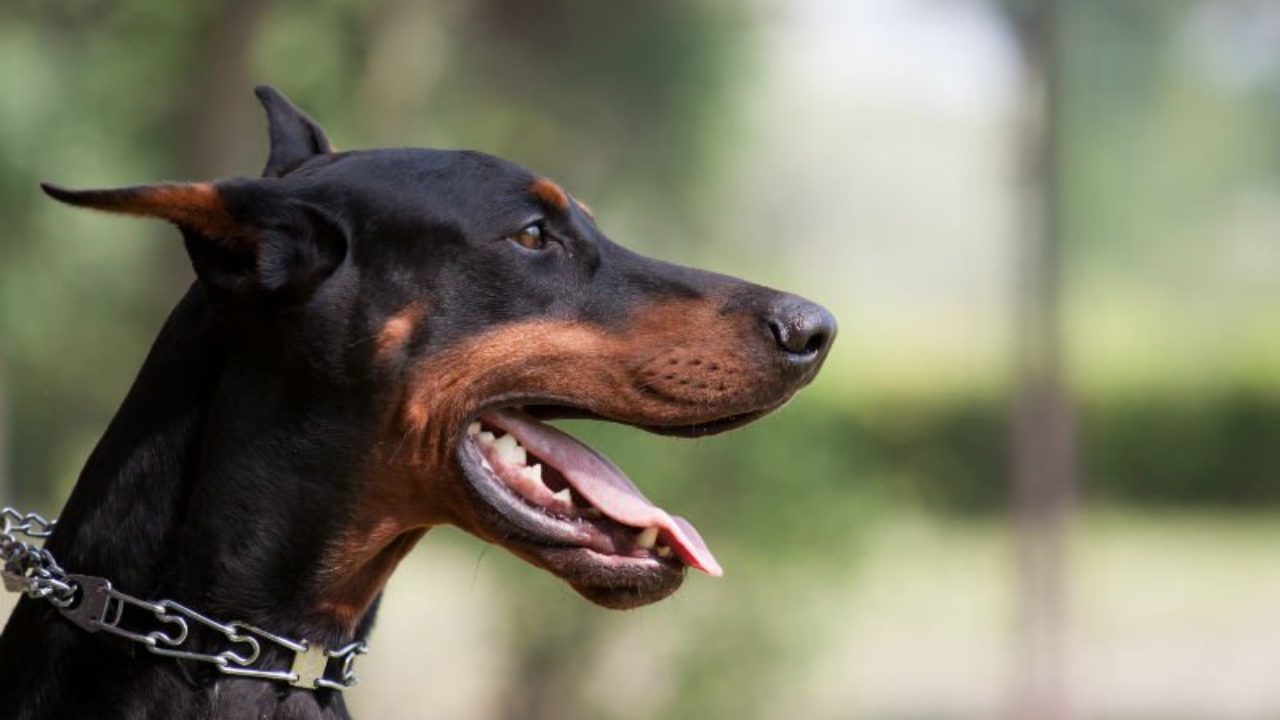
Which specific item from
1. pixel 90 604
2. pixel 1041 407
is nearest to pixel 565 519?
pixel 90 604

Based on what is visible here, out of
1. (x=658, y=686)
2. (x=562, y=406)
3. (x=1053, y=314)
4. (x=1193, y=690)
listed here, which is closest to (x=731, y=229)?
(x=1053, y=314)

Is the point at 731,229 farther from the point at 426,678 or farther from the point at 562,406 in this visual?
the point at 562,406

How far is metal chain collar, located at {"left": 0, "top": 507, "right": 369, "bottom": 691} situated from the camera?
2.97m

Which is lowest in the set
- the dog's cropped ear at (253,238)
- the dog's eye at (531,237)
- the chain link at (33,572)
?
the chain link at (33,572)

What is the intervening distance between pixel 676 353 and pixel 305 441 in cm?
62

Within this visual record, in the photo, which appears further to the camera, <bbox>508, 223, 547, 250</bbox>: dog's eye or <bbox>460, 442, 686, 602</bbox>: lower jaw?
<bbox>508, 223, 547, 250</bbox>: dog's eye

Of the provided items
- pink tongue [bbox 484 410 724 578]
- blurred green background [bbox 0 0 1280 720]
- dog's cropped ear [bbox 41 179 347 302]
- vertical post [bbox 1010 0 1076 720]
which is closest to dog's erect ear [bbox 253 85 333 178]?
dog's cropped ear [bbox 41 179 347 302]

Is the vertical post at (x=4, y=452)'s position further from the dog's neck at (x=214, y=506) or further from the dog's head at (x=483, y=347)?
the dog's head at (x=483, y=347)

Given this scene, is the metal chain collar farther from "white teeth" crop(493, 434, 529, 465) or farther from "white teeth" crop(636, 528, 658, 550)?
"white teeth" crop(636, 528, 658, 550)

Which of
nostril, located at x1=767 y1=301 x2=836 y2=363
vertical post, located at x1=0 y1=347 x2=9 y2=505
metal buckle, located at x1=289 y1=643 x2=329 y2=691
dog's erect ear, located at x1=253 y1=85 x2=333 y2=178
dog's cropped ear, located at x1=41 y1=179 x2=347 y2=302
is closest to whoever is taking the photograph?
dog's cropped ear, located at x1=41 y1=179 x2=347 y2=302

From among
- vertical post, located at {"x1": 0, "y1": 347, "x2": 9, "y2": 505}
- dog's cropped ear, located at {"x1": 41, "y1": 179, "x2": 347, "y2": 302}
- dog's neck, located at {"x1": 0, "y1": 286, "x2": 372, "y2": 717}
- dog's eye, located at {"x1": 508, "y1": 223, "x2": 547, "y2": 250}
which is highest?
vertical post, located at {"x1": 0, "y1": 347, "x2": 9, "y2": 505}

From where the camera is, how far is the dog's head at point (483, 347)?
3051 millimetres

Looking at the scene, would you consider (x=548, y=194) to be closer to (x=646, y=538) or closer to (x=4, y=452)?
(x=646, y=538)

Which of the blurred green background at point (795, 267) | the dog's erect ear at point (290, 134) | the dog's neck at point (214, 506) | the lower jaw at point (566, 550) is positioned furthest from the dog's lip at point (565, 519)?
the blurred green background at point (795, 267)
